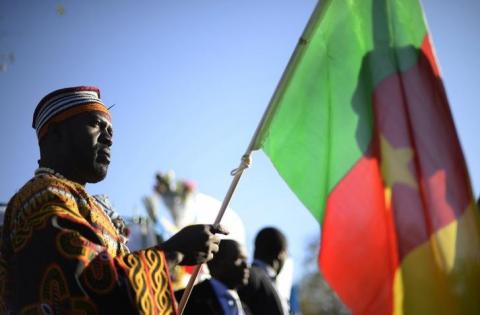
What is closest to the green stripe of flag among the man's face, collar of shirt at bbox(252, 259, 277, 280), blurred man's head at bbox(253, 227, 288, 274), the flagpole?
the flagpole

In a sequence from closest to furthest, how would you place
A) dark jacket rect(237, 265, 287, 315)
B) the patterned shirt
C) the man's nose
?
the patterned shirt < the man's nose < dark jacket rect(237, 265, 287, 315)

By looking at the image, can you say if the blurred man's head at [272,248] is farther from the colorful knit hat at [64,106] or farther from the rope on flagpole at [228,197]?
the colorful knit hat at [64,106]

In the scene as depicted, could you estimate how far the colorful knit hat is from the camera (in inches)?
191

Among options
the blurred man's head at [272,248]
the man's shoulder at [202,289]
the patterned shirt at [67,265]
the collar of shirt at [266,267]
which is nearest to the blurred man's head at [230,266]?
the man's shoulder at [202,289]

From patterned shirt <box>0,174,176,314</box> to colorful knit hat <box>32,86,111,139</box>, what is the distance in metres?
0.53

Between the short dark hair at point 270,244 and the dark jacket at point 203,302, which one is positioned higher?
the short dark hair at point 270,244

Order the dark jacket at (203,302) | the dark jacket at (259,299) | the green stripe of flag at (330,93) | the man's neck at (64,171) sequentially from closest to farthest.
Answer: the man's neck at (64,171) < the green stripe of flag at (330,93) < the dark jacket at (203,302) < the dark jacket at (259,299)

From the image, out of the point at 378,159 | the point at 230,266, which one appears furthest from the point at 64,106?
the point at 230,266

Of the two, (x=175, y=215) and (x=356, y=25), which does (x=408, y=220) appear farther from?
(x=175, y=215)

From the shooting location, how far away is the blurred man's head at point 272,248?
9078 millimetres

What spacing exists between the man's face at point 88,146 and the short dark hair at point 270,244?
4.51 meters

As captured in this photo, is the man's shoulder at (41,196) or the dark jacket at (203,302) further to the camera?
the dark jacket at (203,302)

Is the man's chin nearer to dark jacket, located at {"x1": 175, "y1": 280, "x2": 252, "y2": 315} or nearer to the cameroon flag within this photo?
the cameroon flag

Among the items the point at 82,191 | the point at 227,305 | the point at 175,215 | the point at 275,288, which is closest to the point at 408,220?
the point at 82,191
